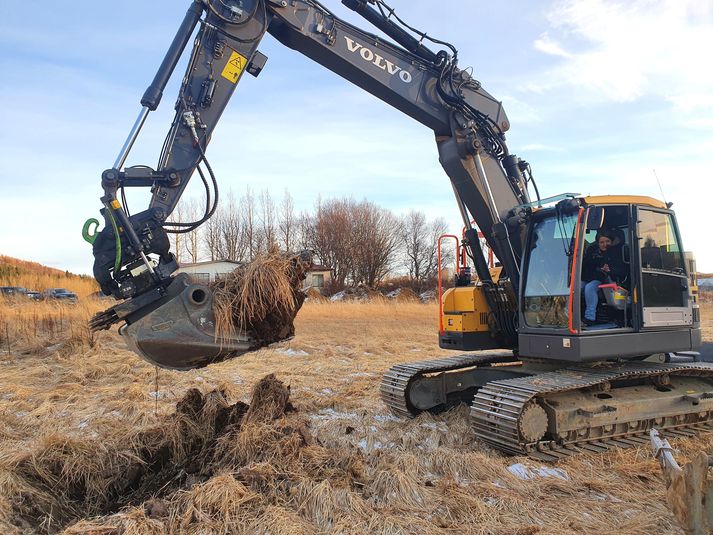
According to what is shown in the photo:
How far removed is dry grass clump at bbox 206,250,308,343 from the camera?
4926 mm

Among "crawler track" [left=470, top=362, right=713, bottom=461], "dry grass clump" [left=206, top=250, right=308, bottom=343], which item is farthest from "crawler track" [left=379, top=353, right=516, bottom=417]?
"dry grass clump" [left=206, top=250, right=308, bottom=343]

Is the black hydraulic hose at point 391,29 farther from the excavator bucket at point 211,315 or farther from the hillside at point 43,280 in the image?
the hillside at point 43,280

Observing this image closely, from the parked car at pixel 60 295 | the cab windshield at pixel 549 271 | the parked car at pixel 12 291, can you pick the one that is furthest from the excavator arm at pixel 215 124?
the parked car at pixel 12 291

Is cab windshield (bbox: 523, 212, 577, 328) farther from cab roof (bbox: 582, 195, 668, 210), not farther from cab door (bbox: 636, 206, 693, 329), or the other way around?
cab door (bbox: 636, 206, 693, 329)

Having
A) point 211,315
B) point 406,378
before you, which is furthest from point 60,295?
point 211,315

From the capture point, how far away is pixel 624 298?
5832 mm

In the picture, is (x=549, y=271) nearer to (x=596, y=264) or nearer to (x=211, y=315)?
(x=596, y=264)

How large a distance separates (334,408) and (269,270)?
9.42 feet

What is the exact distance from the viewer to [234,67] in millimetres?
5449

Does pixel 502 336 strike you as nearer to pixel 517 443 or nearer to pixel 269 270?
pixel 517 443

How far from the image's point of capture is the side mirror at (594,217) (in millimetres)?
5570

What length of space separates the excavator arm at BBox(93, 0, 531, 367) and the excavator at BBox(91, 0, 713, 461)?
1 centimetres

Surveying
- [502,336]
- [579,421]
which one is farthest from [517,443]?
[502,336]

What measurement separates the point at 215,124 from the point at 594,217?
3.73 metres
